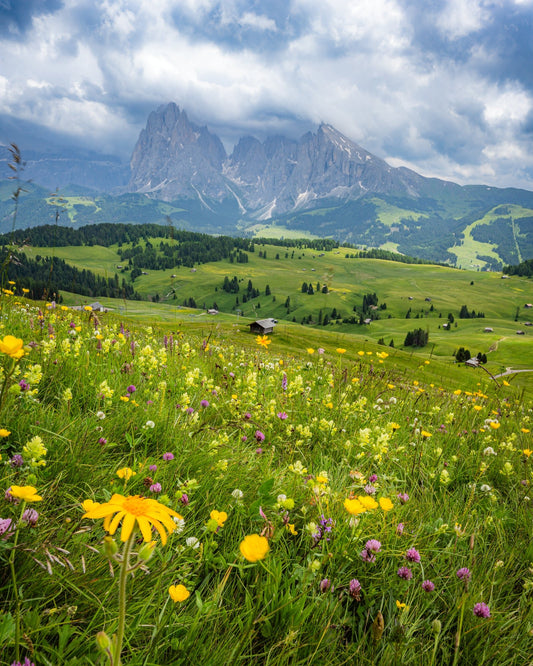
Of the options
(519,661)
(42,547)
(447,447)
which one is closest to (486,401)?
(447,447)

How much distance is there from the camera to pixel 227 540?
2.66 m

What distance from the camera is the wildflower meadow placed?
1.73m

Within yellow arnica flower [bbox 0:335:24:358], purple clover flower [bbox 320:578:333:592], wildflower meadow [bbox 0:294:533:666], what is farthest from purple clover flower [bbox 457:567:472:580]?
yellow arnica flower [bbox 0:335:24:358]

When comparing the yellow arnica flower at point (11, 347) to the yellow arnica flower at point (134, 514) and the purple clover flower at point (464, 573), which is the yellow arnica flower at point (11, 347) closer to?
the yellow arnica flower at point (134, 514)

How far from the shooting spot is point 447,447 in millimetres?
5277

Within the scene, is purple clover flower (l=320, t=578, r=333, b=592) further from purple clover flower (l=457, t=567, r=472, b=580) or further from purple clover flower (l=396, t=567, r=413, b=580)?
purple clover flower (l=457, t=567, r=472, b=580)

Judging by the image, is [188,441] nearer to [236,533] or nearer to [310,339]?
[236,533]

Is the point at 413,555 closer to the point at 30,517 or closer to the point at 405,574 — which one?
the point at 405,574

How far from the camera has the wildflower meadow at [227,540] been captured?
1729 mm

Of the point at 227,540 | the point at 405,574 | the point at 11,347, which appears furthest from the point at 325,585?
the point at 11,347

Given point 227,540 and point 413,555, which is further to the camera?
point 227,540

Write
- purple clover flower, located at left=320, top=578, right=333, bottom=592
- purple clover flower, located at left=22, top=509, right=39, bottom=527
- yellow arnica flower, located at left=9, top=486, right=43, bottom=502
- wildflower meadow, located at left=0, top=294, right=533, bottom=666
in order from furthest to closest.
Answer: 1. purple clover flower, located at left=320, top=578, right=333, bottom=592
2. purple clover flower, located at left=22, top=509, right=39, bottom=527
3. wildflower meadow, located at left=0, top=294, right=533, bottom=666
4. yellow arnica flower, located at left=9, top=486, right=43, bottom=502

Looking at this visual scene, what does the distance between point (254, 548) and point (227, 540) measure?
131 centimetres

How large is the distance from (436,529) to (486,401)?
24.5 feet
